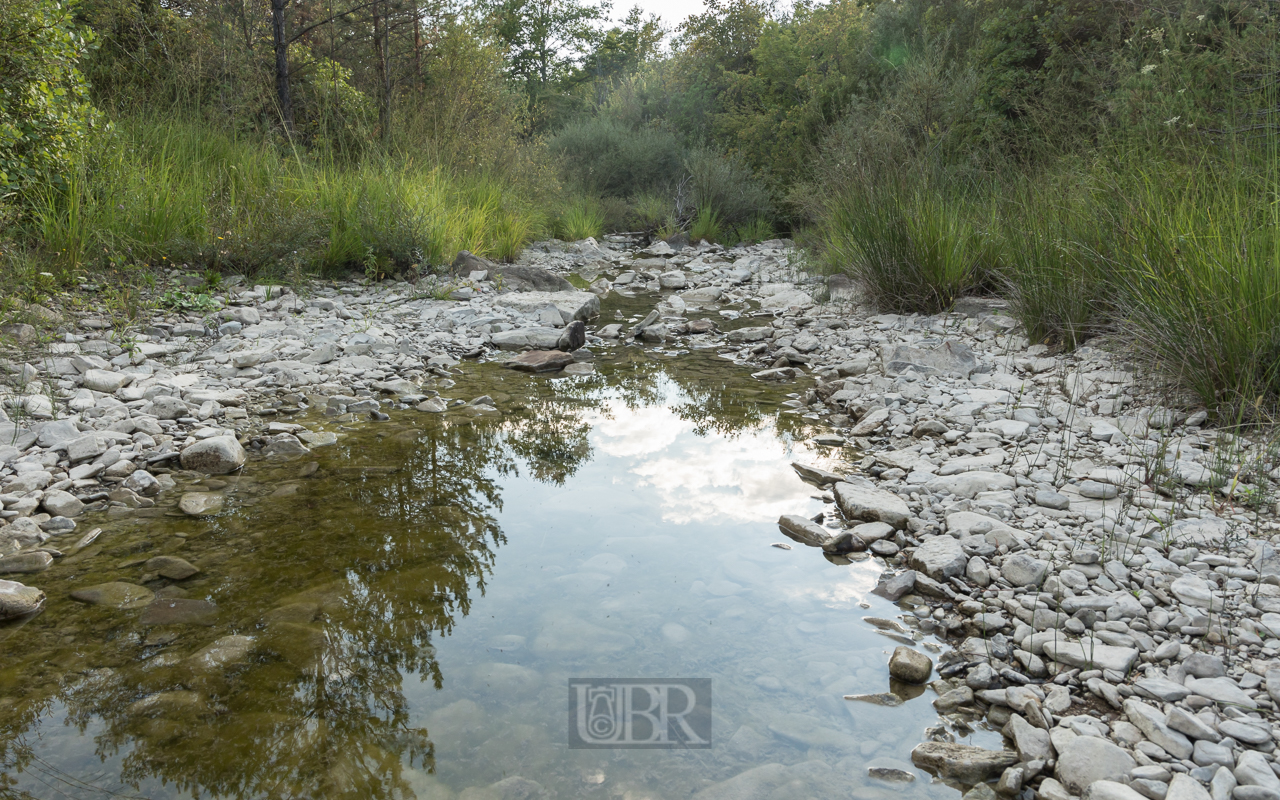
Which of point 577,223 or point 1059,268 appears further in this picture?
point 577,223

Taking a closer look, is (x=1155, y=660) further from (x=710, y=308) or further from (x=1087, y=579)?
(x=710, y=308)

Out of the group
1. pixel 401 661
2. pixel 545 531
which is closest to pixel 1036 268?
pixel 545 531

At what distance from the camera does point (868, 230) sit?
20.5 feet

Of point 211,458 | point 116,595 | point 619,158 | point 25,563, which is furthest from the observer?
point 619,158

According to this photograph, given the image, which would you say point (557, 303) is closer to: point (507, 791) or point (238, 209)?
point (238, 209)

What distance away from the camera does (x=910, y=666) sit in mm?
2098

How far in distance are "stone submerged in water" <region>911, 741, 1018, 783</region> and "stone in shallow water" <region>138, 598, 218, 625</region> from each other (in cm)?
209

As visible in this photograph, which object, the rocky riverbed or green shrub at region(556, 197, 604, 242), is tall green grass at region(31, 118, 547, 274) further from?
green shrub at region(556, 197, 604, 242)

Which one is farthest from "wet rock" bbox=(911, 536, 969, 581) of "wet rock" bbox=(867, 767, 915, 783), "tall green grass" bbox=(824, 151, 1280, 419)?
"tall green grass" bbox=(824, 151, 1280, 419)

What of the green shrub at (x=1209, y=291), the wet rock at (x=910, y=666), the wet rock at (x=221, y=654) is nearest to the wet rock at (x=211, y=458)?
the wet rock at (x=221, y=654)

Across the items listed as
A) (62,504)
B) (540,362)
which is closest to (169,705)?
(62,504)

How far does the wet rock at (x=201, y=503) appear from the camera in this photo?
2953 mm

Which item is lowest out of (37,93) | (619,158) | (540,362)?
(540,362)

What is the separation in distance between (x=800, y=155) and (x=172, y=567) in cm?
1199
